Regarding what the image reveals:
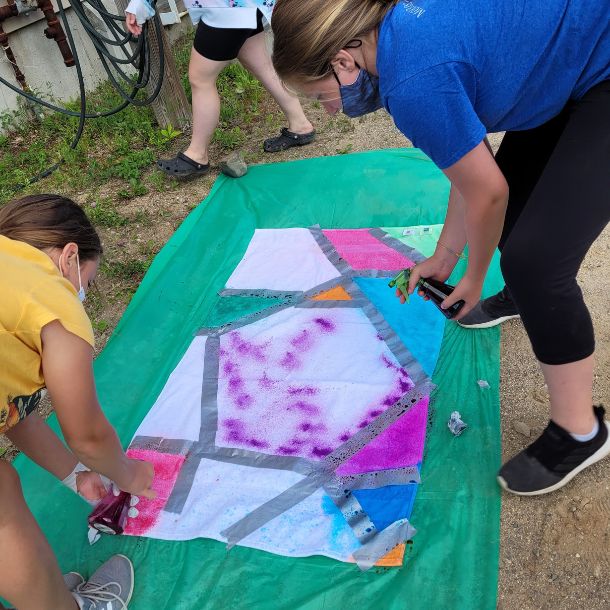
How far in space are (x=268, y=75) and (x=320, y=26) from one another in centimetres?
229

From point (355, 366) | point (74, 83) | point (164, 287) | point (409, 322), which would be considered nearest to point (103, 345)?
point (164, 287)

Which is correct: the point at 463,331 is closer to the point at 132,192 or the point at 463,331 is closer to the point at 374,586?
the point at 374,586

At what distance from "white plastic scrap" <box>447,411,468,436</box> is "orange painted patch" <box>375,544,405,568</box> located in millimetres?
399

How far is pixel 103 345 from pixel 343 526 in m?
1.30

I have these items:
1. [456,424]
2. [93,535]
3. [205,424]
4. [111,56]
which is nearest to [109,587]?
[93,535]

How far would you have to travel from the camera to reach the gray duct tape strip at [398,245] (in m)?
2.49

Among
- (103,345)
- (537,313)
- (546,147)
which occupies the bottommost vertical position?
(103,345)

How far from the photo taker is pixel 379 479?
174 centimetres

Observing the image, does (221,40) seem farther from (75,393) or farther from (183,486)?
(75,393)

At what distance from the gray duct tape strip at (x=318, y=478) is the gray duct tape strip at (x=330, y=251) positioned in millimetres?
705

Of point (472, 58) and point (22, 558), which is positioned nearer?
point (472, 58)

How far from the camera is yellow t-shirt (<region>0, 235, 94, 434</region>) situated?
1153 millimetres

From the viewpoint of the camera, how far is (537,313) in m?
1.40

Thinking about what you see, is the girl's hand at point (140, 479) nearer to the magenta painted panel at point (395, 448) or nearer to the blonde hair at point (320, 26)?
the magenta painted panel at point (395, 448)
